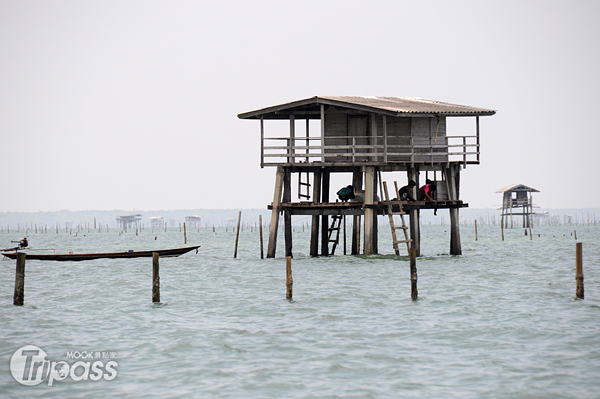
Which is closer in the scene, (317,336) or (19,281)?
(317,336)

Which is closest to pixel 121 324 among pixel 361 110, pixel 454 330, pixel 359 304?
pixel 359 304

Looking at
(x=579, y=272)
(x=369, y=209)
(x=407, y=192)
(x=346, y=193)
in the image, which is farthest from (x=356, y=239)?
(x=579, y=272)

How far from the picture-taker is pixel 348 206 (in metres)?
33.8

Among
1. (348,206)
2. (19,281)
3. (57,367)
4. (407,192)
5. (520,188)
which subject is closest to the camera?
(57,367)

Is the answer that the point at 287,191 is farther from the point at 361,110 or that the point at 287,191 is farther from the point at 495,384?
the point at 495,384

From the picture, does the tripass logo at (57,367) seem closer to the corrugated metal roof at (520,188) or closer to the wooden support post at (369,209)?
the wooden support post at (369,209)

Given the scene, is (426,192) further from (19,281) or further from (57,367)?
(57,367)

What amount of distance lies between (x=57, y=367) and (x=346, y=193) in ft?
72.8

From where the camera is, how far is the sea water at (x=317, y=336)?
1305 cm

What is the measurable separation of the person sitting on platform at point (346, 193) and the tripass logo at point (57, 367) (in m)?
20.8

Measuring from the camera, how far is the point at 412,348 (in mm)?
15711

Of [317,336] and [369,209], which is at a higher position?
[369,209]

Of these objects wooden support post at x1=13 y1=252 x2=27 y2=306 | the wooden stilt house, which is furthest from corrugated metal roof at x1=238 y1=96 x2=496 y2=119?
wooden support post at x1=13 y1=252 x2=27 y2=306

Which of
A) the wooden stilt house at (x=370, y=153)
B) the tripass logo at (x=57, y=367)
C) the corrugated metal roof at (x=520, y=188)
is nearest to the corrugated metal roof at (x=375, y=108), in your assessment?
the wooden stilt house at (x=370, y=153)
